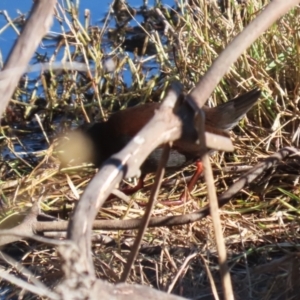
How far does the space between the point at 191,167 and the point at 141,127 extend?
68cm

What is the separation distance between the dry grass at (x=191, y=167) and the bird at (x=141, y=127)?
0.11 metres

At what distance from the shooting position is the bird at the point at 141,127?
3.70 m

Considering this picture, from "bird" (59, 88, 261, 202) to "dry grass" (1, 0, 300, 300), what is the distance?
106 mm

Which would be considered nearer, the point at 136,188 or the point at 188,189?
the point at 188,189

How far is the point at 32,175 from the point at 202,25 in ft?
3.48

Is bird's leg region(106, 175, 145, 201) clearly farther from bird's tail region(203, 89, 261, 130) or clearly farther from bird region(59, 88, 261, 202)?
bird's tail region(203, 89, 261, 130)

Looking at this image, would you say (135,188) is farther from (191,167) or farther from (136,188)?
(191,167)

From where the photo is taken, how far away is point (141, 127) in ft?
11.7

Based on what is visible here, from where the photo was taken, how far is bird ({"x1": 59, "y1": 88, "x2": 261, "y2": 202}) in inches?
146

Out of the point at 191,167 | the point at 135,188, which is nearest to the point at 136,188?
the point at 135,188

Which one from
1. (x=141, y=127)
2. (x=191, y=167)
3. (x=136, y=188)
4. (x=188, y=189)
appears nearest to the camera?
(x=141, y=127)

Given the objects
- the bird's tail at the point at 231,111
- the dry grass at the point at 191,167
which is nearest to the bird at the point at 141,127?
the bird's tail at the point at 231,111

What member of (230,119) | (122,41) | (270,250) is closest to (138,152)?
(270,250)

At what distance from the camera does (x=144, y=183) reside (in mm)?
3973
